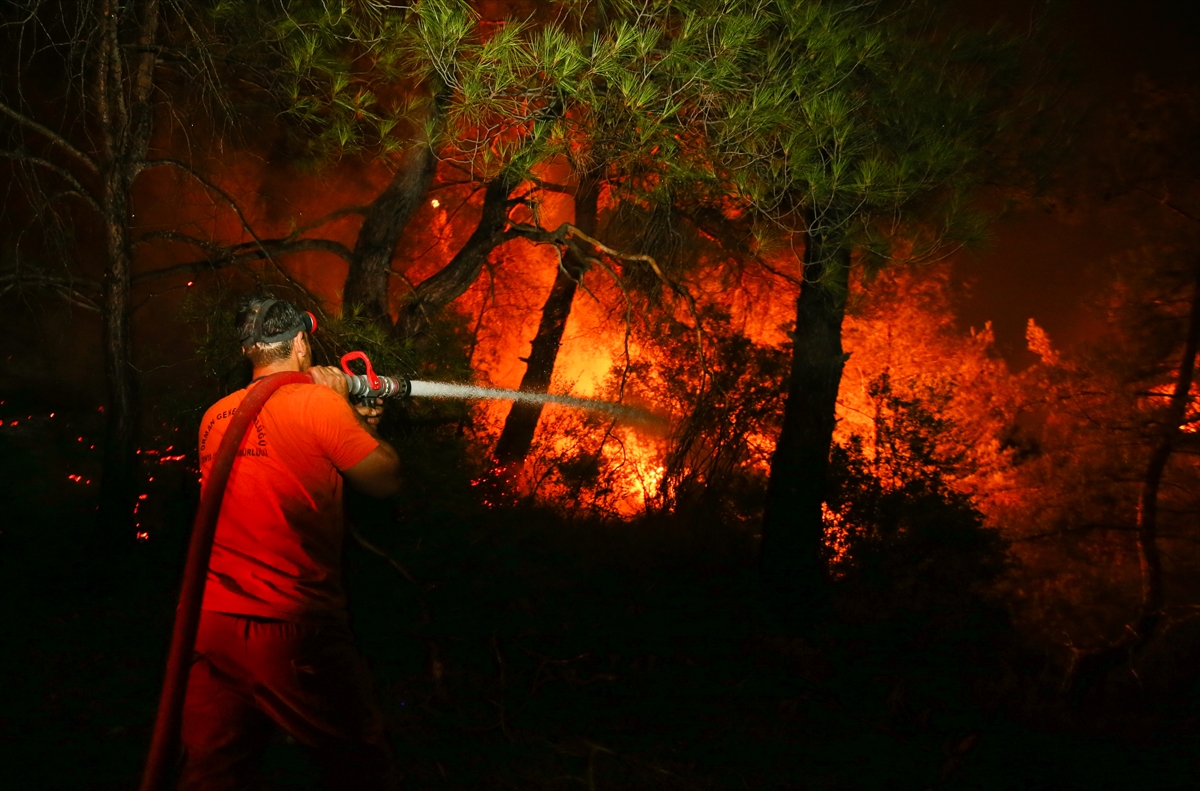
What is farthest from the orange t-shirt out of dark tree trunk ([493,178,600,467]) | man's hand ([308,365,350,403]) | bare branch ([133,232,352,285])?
dark tree trunk ([493,178,600,467])

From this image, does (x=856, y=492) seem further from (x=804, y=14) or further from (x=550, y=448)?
(x=804, y=14)

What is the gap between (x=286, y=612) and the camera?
112 inches

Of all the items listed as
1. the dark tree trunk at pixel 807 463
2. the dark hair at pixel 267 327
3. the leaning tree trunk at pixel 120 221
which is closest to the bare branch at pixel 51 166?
the leaning tree trunk at pixel 120 221

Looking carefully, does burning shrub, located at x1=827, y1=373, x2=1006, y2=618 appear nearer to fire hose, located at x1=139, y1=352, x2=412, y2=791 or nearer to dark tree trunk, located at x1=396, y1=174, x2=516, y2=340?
dark tree trunk, located at x1=396, y1=174, x2=516, y2=340

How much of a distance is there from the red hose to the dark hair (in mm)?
197

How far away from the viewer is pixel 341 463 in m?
2.94

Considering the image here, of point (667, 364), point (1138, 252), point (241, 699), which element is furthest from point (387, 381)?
point (1138, 252)

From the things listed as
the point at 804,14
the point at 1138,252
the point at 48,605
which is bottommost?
the point at 48,605

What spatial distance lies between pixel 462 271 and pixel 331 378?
4.93m

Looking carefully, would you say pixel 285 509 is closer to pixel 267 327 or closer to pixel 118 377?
pixel 267 327

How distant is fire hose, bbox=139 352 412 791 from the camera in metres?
2.70

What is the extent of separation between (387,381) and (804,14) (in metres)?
4.57

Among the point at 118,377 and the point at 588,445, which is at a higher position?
the point at 588,445

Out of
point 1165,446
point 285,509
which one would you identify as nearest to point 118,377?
point 285,509
